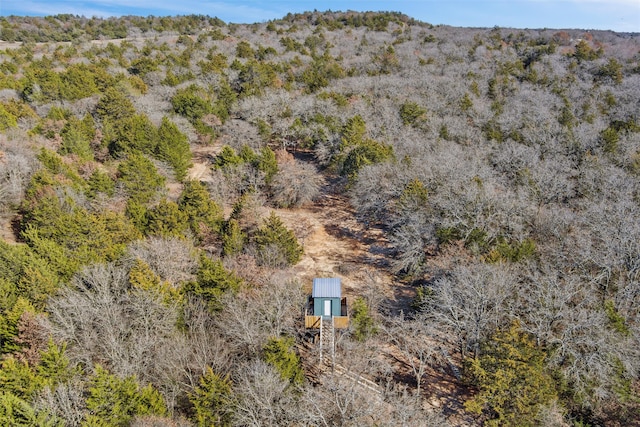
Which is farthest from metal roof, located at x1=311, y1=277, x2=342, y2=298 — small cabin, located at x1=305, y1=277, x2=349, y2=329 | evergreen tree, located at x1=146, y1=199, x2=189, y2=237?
evergreen tree, located at x1=146, y1=199, x2=189, y2=237

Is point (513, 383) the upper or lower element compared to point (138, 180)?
lower

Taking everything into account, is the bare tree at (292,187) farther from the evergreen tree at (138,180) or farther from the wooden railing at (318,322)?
the wooden railing at (318,322)

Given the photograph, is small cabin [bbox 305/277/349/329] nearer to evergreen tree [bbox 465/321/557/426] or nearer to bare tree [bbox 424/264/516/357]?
bare tree [bbox 424/264/516/357]

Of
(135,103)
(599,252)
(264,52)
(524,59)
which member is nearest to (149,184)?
(135,103)

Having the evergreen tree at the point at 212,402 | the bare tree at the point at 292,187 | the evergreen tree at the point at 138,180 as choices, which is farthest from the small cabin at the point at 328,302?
the bare tree at the point at 292,187

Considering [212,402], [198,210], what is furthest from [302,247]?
[212,402]

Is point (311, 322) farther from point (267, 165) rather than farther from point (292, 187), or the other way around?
point (267, 165)
